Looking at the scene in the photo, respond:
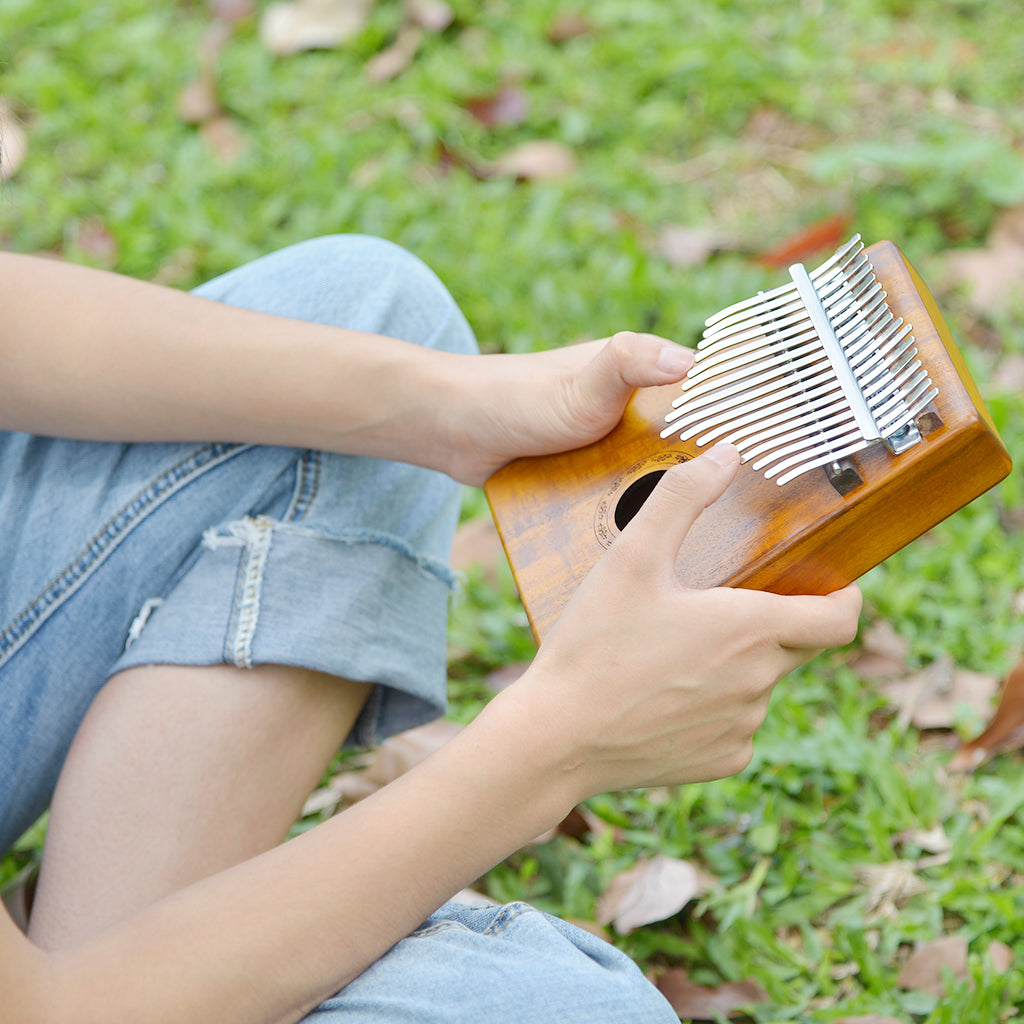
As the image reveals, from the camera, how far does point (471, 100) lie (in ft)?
9.70

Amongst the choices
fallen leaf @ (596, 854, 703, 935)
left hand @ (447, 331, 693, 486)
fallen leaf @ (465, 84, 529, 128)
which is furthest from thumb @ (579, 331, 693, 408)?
fallen leaf @ (465, 84, 529, 128)

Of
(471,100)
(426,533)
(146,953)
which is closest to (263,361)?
(426,533)

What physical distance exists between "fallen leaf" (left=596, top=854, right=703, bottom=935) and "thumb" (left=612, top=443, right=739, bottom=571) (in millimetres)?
729

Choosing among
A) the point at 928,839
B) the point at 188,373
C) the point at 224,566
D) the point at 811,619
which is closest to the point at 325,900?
the point at 224,566

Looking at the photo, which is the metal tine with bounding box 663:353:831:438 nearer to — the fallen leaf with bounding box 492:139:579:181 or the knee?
the knee

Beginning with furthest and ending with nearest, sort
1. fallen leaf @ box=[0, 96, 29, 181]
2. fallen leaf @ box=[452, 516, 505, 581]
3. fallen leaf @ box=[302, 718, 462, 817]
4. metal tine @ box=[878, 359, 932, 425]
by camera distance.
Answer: fallen leaf @ box=[0, 96, 29, 181] < fallen leaf @ box=[452, 516, 505, 581] < fallen leaf @ box=[302, 718, 462, 817] < metal tine @ box=[878, 359, 932, 425]

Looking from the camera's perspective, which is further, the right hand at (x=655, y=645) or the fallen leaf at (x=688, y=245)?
the fallen leaf at (x=688, y=245)

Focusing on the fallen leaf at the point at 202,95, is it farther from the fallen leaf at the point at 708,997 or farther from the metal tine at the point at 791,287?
the fallen leaf at the point at 708,997

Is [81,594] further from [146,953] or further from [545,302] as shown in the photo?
[545,302]

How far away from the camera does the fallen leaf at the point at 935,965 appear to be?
1.53 m

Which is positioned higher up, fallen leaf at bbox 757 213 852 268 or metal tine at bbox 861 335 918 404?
metal tine at bbox 861 335 918 404

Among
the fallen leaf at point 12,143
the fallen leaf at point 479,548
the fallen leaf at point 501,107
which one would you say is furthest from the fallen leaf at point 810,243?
the fallen leaf at point 12,143

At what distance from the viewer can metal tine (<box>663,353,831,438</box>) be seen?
1.28 meters

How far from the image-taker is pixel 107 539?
140cm
